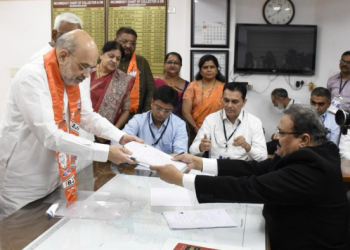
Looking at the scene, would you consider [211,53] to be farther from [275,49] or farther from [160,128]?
[160,128]

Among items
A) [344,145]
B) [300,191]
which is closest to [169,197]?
[300,191]

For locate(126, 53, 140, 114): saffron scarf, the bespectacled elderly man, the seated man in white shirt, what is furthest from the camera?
locate(126, 53, 140, 114): saffron scarf

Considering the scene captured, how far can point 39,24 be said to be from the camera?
5234 millimetres

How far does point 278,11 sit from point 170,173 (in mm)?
3795

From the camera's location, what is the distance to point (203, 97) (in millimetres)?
3572

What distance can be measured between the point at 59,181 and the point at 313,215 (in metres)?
1.25

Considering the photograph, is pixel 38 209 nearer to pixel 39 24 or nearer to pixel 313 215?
pixel 313 215

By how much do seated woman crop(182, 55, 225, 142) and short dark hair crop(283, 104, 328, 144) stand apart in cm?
197

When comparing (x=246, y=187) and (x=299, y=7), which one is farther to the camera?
(x=299, y=7)

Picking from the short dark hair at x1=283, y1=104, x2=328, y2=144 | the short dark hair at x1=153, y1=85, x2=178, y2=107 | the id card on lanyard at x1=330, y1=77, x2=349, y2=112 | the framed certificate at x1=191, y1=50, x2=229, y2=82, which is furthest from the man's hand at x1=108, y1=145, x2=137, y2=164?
the framed certificate at x1=191, y1=50, x2=229, y2=82

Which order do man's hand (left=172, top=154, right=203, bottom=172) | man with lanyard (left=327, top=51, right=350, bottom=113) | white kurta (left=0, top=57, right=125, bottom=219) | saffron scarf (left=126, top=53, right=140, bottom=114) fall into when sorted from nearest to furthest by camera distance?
white kurta (left=0, top=57, right=125, bottom=219) → man's hand (left=172, top=154, right=203, bottom=172) → saffron scarf (left=126, top=53, right=140, bottom=114) → man with lanyard (left=327, top=51, right=350, bottom=113)

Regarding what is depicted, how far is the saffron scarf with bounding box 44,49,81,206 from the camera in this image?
1727mm

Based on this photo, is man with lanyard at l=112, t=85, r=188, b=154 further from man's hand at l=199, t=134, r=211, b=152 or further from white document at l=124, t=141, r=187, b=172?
white document at l=124, t=141, r=187, b=172

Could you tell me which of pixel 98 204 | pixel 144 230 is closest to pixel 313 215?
pixel 144 230
